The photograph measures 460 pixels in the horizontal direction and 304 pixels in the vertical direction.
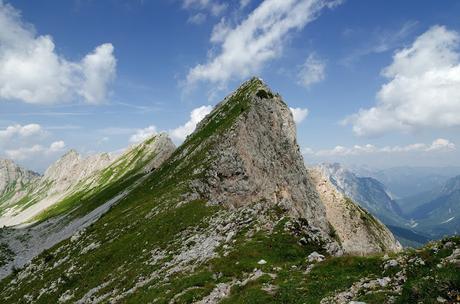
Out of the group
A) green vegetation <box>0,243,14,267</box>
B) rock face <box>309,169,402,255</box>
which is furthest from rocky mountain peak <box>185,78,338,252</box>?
green vegetation <box>0,243,14,267</box>

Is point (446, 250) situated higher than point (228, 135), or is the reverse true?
point (228, 135)

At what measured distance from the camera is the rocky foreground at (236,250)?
73.3ft

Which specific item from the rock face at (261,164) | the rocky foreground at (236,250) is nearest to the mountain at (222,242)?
the rocky foreground at (236,250)

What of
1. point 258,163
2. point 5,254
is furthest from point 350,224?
point 5,254

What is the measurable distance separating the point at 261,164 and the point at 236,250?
4474cm

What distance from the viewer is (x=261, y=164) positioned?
259ft

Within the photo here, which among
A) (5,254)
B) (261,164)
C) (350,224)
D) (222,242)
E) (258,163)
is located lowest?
(350,224)

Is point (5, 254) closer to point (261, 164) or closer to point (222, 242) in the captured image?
point (261, 164)

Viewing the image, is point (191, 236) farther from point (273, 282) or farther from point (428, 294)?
point (428, 294)

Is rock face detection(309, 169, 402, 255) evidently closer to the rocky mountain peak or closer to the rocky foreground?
the rocky foreground

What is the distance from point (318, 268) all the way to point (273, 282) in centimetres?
336

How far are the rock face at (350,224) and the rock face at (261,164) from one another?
15145 millimetres

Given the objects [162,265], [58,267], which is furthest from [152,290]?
[58,267]

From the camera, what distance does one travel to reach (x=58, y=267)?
58.0m
